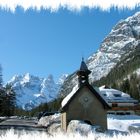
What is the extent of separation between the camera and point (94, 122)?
40.2 meters

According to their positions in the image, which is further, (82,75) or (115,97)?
(115,97)

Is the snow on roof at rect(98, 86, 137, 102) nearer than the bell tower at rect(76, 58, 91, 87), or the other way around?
the bell tower at rect(76, 58, 91, 87)

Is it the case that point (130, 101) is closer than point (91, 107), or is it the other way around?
point (91, 107)

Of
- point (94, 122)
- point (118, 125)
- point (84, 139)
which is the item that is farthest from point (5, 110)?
point (84, 139)

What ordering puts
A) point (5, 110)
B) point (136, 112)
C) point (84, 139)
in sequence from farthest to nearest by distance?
point (5, 110) → point (136, 112) → point (84, 139)

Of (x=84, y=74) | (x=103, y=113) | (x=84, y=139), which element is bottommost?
(x=84, y=139)

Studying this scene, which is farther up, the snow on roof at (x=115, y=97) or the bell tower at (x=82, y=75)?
the snow on roof at (x=115, y=97)

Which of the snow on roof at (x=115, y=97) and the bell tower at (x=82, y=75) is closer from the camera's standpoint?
Result: the bell tower at (x=82, y=75)

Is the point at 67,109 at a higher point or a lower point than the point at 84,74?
lower

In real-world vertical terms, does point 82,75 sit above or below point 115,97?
below

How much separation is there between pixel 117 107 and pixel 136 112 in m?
4.37

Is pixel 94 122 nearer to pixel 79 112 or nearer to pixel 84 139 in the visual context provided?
pixel 79 112

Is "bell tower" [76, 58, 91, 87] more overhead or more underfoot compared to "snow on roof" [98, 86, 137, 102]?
more underfoot

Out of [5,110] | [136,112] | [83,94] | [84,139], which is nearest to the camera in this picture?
[84,139]
